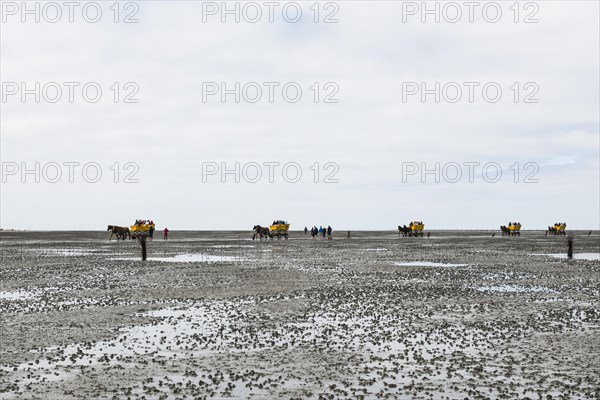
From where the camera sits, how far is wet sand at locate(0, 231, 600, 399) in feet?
34.2

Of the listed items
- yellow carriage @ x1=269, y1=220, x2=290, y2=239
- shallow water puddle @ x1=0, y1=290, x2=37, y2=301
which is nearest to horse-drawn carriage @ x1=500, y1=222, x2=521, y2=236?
yellow carriage @ x1=269, y1=220, x2=290, y2=239

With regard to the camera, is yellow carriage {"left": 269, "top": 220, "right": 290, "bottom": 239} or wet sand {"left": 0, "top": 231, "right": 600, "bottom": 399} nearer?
wet sand {"left": 0, "top": 231, "right": 600, "bottom": 399}

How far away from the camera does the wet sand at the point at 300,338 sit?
10.4 m

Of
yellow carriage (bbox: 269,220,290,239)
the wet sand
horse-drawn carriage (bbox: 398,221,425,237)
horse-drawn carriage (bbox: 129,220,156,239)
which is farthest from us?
horse-drawn carriage (bbox: 398,221,425,237)

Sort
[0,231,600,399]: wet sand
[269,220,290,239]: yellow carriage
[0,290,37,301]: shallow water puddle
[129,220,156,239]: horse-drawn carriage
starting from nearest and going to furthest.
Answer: [0,231,600,399]: wet sand → [0,290,37,301]: shallow water puddle → [129,220,156,239]: horse-drawn carriage → [269,220,290,239]: yellow carriage

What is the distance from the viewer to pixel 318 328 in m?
15.7

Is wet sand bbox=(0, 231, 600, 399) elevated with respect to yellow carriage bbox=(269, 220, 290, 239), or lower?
lower

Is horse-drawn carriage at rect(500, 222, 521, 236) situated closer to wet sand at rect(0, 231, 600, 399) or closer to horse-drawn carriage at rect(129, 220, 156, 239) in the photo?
horse-drawn carriage at rect(129, 220, 156, 239)

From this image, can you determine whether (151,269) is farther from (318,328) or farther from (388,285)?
(318,328)

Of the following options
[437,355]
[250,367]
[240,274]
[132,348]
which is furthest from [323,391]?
[240,274]

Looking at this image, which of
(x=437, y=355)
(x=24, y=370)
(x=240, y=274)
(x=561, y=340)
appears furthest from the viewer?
(x=240, y=274)

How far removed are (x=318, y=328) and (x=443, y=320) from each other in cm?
384

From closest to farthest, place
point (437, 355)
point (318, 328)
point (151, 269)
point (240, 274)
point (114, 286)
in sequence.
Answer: point (437, 355)
point (318, 328)
point (114, 286)
point (240, 274)
point (151, 269)

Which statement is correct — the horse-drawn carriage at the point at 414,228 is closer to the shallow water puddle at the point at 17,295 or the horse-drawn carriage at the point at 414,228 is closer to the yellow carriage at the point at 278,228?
the yellow carriage at the point at 278,228
